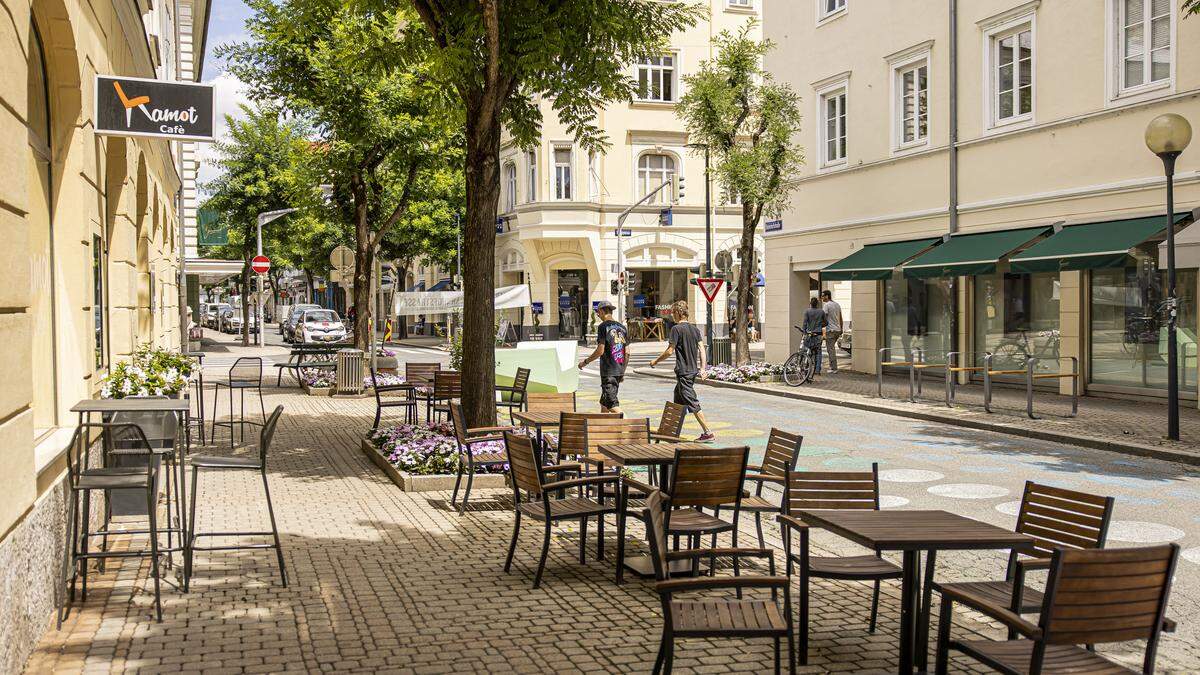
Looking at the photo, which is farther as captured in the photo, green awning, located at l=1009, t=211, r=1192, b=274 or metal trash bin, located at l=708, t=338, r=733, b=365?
metal trash bin, located at l=708, t=338, r=733, b=365

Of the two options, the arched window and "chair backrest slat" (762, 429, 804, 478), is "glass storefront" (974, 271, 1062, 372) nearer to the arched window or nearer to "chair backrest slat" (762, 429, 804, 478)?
"chair backrest slat" (762, 429, 804, 478)

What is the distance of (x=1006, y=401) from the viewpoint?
18312 millimetres

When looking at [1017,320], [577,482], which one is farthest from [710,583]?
[1017,320]

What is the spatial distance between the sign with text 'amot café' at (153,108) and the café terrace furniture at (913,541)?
6.39 m

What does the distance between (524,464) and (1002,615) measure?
367 cm

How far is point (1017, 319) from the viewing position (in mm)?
20172

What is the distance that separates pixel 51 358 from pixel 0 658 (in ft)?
11.6

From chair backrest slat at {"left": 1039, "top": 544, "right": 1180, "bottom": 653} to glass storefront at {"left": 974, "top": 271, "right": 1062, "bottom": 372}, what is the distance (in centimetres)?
1585

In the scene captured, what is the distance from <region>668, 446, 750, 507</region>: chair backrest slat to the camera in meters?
6.51

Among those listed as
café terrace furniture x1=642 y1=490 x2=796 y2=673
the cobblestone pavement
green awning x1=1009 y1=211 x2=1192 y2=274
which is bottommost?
the cobblestone pavement

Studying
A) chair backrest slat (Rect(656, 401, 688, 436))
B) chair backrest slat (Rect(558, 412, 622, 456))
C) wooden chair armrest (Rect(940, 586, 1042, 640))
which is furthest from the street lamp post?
wooden chair armrest (Rect(940, 586, 1042, 640))

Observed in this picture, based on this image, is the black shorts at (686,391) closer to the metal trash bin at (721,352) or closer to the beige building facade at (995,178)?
the beige building facade at (995,178)

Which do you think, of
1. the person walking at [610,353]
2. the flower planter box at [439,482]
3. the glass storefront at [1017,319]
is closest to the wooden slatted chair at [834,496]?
the flower planter box at [439,482]

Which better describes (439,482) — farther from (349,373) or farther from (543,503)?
(349,373)
